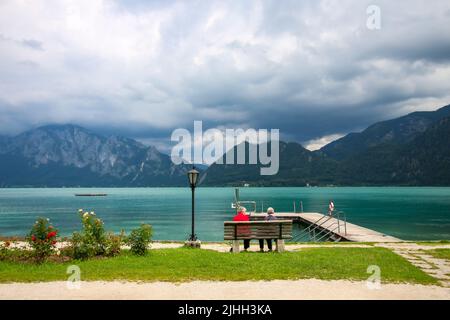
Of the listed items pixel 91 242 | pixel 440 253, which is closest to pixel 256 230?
pixel 91 242

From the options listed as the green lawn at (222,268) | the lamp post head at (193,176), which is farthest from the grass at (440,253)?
the lamp post head at (193,176)

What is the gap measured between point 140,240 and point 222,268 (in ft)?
12.7

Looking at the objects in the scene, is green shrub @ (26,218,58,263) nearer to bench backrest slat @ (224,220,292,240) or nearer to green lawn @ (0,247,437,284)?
green lawn @ (0,247,437,284)

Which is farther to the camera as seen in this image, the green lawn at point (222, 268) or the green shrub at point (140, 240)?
the green shrub at point (140, 240)

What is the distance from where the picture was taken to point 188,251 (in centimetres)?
1605

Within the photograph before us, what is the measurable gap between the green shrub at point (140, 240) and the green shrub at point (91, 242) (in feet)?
1.87

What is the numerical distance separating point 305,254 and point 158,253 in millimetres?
5897

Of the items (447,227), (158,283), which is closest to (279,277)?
(158,283)

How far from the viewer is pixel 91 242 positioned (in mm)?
14484

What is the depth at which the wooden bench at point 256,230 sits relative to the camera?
16188 millimetres

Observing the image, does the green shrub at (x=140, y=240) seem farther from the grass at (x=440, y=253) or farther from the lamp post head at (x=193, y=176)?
the grass at (x=440, y=253)

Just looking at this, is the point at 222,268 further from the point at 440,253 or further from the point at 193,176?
the point at 440,253
